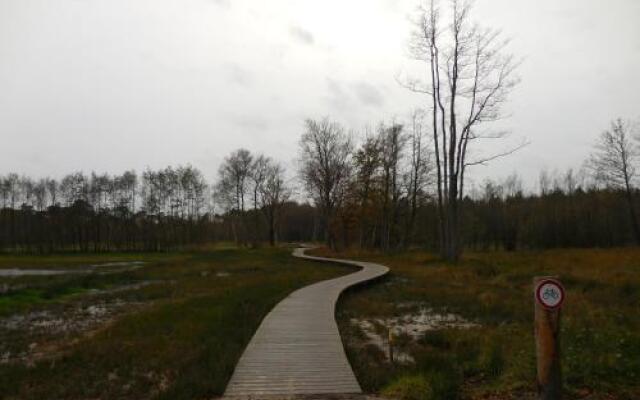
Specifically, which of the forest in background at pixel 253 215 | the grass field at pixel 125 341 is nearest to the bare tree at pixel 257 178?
the forest in background at pixel 253 215

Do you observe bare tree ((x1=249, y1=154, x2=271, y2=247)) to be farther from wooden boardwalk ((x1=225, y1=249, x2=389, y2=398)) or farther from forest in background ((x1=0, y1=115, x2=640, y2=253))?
wooden boardwalk ((x1=225, y1=249, x2=389, y2=398))

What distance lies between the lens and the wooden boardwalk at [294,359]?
7570 millimetres

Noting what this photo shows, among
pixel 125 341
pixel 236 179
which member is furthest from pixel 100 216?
pixel 125 341

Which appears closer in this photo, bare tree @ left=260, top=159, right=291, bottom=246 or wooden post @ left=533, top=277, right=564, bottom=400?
wooden post @ left=533, top=277, right=564, bottom=400

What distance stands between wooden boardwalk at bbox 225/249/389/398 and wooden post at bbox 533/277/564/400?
103 inches

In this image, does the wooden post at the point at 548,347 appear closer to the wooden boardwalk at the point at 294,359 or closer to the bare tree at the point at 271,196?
the wooden boardwalk at the point at 294,359

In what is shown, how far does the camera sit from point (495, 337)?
35.6ft

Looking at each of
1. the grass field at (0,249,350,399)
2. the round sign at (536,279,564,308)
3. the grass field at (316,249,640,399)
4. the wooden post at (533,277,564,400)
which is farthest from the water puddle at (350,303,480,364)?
the round sign at (536,279,564,308)

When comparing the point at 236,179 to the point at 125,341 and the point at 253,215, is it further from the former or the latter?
the point at 125,341

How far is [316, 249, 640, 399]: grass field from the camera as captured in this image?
6961 mm

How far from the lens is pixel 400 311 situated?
53.8 feet

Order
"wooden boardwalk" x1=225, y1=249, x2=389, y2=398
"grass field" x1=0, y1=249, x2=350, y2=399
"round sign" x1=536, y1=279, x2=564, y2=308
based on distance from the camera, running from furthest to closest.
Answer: "grass field" x1=0, y1=249, x2=350, y2=399 → "wooden boardwalk" x1=225, y1=249, x2=389, y2=398 → "round sign" x1=536, y1=279, x2=564, y2=308

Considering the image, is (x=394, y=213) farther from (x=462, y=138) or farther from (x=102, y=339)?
(x=102, y=339)

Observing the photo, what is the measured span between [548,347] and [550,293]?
0.61 m
